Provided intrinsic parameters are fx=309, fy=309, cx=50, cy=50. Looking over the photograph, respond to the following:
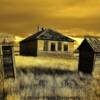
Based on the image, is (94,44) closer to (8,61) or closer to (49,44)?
(8,61)

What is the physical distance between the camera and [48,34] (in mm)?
43000

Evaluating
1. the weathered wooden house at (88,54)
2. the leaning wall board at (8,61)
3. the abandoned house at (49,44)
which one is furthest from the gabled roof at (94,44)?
the abandoned house at (49,44)

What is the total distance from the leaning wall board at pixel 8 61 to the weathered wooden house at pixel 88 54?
6.16 meters

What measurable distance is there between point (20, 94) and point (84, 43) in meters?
11.8

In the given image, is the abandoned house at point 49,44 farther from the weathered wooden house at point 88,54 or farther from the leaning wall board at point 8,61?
the leaning wall board at point 8,61

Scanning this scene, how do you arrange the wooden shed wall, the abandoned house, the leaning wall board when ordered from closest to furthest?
the leaning wall board, the abandoned house, the wooden shed wall

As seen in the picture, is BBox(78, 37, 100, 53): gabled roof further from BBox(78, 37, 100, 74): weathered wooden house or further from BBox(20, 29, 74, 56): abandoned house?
BBox(20, 29, 74, 56): abandoned house

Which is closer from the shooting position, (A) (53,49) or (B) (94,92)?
(B) (94,92)

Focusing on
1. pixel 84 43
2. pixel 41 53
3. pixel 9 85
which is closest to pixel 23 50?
pixel 41 53

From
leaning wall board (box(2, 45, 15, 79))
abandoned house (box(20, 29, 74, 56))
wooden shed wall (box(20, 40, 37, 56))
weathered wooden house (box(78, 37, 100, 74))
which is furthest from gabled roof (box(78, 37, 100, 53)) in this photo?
wooden shed wall (box(20, 40, 37, 56))

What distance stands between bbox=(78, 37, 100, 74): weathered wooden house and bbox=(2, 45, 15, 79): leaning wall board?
6.16m

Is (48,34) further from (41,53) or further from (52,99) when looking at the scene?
(52,99)

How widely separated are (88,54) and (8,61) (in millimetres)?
6898

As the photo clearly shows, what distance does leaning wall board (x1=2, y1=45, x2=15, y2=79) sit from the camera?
17594mm
